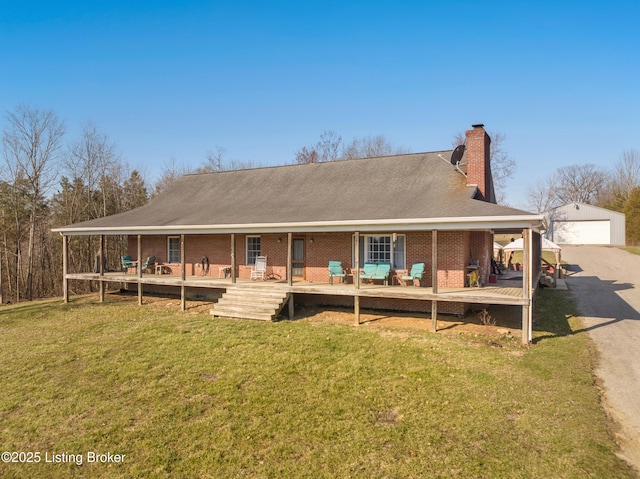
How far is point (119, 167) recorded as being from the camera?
28.2 m

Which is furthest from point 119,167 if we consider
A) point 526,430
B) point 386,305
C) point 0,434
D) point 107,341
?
point 526,430

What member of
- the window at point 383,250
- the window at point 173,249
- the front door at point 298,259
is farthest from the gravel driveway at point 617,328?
the window at point 173,249

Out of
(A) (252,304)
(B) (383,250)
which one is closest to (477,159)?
(B) (383,250)

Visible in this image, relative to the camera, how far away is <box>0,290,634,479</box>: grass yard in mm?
4730

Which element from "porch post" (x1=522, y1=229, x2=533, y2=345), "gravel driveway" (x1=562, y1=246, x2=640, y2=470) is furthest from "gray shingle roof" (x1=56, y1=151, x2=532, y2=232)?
"gravel driveway" (x1=562, y1=246, x2=640, y2=470)

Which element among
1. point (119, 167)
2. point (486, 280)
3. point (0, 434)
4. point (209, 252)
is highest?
point (119, 167)

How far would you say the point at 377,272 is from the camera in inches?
504

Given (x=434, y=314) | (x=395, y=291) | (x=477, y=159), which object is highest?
(x=477, y=159)

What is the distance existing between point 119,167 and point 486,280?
2647 centimetres

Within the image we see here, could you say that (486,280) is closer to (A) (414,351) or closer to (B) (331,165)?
(A) (414,351)

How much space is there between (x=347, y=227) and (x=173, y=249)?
399 inches

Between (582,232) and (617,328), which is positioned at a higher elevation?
(582,232)

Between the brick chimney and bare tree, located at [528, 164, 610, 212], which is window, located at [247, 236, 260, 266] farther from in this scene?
bare tree, located at [528, 164, 610, 212]

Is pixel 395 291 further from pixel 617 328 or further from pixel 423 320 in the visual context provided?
pixel 617 328
